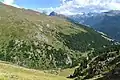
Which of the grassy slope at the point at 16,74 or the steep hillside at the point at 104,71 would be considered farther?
the steep hillside at the point at 104,71

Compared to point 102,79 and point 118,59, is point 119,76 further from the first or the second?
point 118,59

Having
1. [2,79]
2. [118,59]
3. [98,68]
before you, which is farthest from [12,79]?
[98,68]

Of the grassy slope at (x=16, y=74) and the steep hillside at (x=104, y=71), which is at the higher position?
the grassy slope at (x=16, y=74)

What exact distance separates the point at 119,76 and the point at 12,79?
37228 millimetres

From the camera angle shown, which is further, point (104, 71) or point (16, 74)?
point (104, 71)

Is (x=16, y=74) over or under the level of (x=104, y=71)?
over

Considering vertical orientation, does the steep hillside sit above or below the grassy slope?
below

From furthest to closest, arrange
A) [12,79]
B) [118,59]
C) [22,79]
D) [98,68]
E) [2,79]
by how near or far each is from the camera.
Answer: [98,68] → [118,59] → [22,79] → [12,79] → [2,79]

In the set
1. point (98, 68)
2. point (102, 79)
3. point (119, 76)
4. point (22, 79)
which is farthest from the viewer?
point (98, 68)

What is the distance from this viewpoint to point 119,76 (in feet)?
241

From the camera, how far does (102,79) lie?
79.2m

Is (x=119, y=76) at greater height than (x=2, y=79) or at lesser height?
lesser

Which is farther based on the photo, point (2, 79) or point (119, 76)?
point (119, 76)

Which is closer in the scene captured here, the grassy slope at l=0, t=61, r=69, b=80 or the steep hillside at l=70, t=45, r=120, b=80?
the grassy slope at l=0, t=61, r=69, b=80
